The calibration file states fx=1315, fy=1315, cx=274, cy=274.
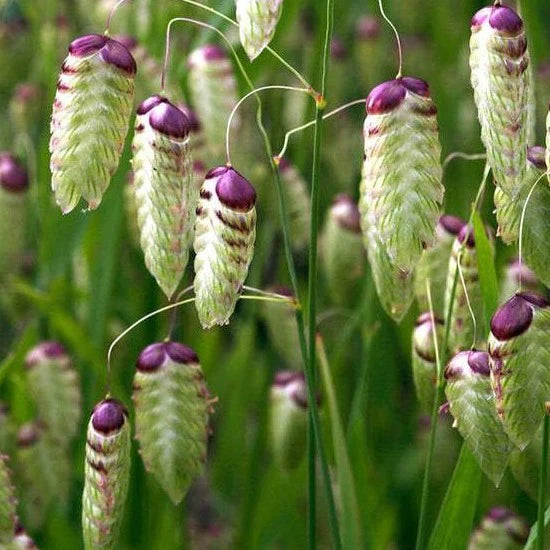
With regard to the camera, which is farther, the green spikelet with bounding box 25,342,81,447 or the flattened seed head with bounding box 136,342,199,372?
the green spikelet with bounding box 25,342,81,447

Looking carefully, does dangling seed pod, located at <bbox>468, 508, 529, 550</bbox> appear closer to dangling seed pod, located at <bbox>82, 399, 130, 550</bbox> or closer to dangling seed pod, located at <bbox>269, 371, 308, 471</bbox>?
dangling seed pod, located at <bbox>269, 371, 308, 471</bbox>

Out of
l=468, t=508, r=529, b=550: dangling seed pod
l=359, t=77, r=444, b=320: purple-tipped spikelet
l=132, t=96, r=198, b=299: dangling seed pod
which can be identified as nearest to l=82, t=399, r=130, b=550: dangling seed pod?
l=132, t=96, r=198, b=299: dangling seed pod

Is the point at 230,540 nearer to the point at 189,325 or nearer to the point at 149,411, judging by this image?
the point at 189,325

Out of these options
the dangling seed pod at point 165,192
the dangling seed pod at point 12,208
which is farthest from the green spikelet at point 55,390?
the dangling seed pod at point 165,192

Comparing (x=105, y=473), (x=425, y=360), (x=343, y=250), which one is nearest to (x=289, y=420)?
(x=343, y=250)

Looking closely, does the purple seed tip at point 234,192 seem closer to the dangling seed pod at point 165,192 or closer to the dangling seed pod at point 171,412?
the dangling seed pod at point 165,192

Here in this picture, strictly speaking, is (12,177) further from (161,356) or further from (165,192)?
(165,192)

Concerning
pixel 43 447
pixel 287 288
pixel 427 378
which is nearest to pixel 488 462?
pixel 427 378
